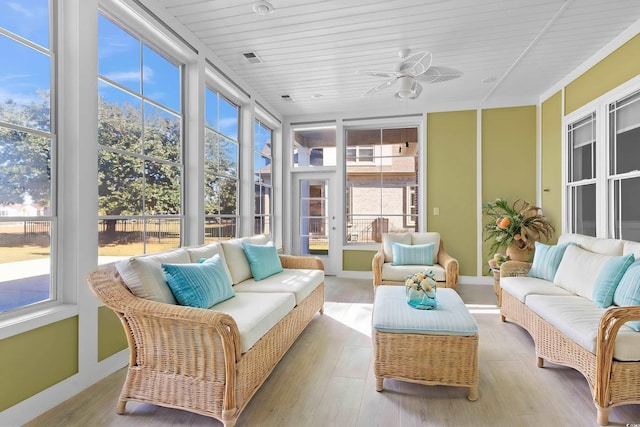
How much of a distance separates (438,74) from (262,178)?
316 centimetres

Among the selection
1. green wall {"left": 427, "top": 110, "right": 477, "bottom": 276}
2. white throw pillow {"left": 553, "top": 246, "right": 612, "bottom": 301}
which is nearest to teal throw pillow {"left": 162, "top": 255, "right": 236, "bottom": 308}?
white throw pillow {"left": 553, "top": 246, "right": 612, "bottom": 301}

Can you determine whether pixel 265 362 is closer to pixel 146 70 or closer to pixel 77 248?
pixel 77 248

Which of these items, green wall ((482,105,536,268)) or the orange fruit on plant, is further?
green wall ((482,105,536,268))

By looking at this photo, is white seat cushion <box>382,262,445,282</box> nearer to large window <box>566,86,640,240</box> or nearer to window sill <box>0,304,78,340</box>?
large window <box>566,86,640,240</box>

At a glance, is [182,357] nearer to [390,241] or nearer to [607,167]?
[390,241]

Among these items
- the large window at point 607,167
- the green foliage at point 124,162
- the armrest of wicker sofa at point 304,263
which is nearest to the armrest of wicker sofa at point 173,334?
the green foliage at point 124,162

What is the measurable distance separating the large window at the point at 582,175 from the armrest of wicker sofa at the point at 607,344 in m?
2.45

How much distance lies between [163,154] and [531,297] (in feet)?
11.6

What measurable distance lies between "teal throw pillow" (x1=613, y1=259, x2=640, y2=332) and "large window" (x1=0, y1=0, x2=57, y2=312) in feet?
11.9

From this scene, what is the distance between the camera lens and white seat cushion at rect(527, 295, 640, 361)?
1.89 meters

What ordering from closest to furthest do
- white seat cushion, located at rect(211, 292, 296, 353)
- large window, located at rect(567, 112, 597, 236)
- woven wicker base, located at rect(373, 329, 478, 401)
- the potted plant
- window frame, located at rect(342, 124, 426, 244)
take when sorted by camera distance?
white seat cushion, located at rect(211, 292, 296, 353) → woven wicker base, located at rect(373, 329, 478, 401) → large window, located at rect(567, 112, 597, 236) → the potted plant → window frame, located at rect(342, 124, 426, 244)

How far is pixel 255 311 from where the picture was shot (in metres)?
2.31

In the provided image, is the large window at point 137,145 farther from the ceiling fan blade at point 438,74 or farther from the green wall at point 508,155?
the green wall at point 508,155

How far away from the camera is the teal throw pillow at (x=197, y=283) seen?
85.4 inches
